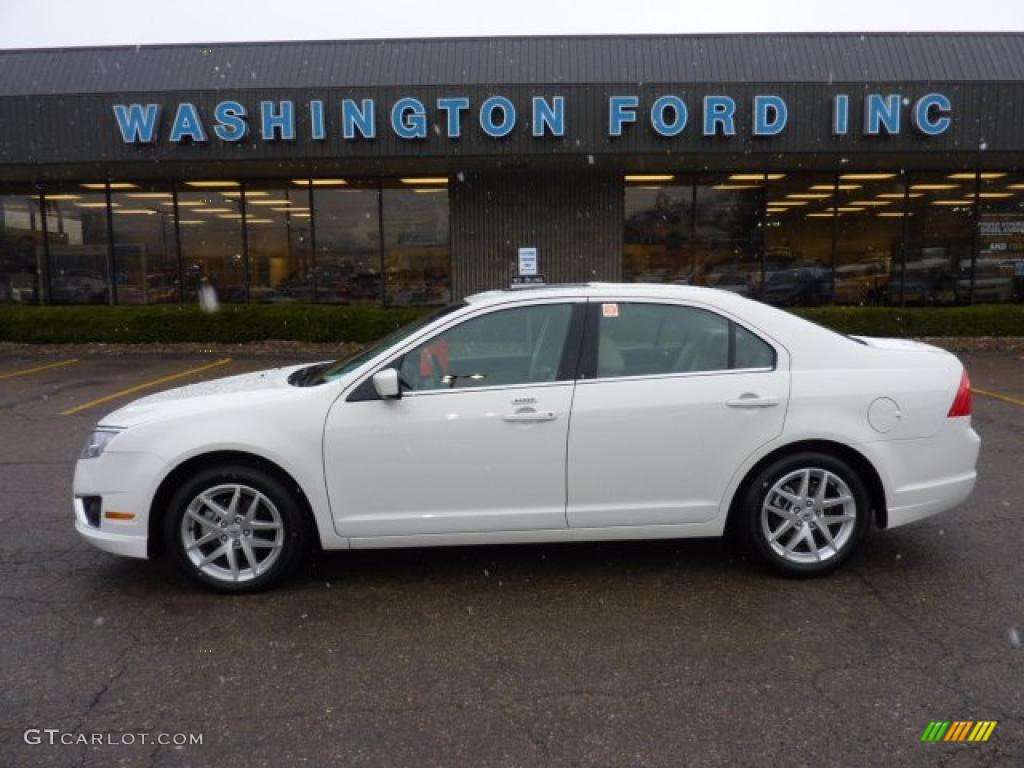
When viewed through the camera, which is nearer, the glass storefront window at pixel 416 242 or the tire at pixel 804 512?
the tire at pixel 804 512

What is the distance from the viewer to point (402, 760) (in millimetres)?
2926

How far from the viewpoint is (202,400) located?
4395mm

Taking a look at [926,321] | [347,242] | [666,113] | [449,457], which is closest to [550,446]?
[449,457]

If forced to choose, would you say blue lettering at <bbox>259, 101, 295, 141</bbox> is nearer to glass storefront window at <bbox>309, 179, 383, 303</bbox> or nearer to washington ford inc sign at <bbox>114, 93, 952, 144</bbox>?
washington ford inc sign at <bbox>114, 93, 952, 144</bbox>

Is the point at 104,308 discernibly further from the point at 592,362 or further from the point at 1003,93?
the point at 1003,93

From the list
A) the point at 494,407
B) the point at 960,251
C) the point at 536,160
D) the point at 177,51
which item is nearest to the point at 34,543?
the point at 494,407

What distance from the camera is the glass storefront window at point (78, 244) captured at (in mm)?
17672

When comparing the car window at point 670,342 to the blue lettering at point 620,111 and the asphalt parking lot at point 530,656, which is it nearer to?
the asphalt parking lot at point 530,656

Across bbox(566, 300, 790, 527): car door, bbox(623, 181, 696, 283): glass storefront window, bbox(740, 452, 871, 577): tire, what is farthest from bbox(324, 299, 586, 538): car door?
bbox(623, 181, 696, 283): glass storefront window

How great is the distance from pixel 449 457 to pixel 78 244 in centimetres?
1653

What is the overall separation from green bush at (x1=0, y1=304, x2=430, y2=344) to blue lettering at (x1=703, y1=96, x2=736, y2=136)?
602 cm

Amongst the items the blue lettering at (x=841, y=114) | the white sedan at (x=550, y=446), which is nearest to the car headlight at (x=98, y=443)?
the white sedan at (x=550, y=446)

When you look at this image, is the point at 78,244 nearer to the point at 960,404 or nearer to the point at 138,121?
the point at 138,121

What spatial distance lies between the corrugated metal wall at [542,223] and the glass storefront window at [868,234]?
4397mm
